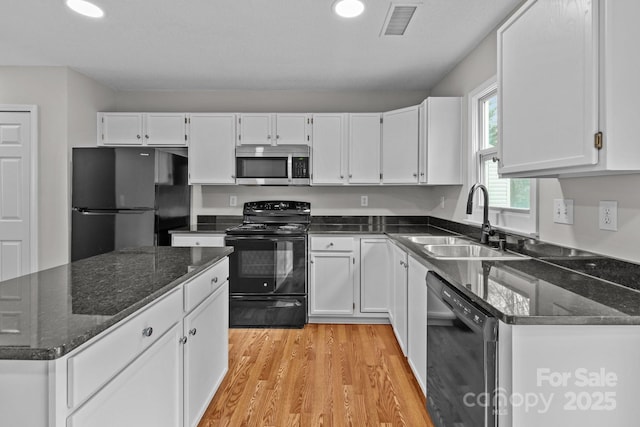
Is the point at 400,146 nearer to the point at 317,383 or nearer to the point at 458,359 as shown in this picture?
the point at 317,383

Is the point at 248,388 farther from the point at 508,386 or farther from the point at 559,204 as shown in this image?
the point at 559,204

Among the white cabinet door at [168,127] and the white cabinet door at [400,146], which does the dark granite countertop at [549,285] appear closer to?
A: the white cabinet door at [400,146]

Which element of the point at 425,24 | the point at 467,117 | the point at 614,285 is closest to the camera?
the point at 614,285

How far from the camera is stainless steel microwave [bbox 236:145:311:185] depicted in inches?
150

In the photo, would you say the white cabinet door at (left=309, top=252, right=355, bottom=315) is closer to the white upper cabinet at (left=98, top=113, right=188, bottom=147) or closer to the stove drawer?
the stove drawer

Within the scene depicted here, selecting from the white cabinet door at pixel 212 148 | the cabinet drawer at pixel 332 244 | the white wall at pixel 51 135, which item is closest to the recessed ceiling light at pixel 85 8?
the white wall at pixel 51 135

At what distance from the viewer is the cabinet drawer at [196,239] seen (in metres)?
3.53

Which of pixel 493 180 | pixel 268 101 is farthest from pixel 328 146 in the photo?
pixel 493 180

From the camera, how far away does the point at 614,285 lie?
148cm

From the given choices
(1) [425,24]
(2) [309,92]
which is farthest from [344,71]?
(1) [425,24]

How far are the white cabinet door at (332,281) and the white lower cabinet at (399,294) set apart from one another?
1.31 feet

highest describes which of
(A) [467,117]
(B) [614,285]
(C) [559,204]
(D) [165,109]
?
(D) [165,109]

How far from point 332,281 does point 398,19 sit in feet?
7.27

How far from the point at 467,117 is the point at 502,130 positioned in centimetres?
143
